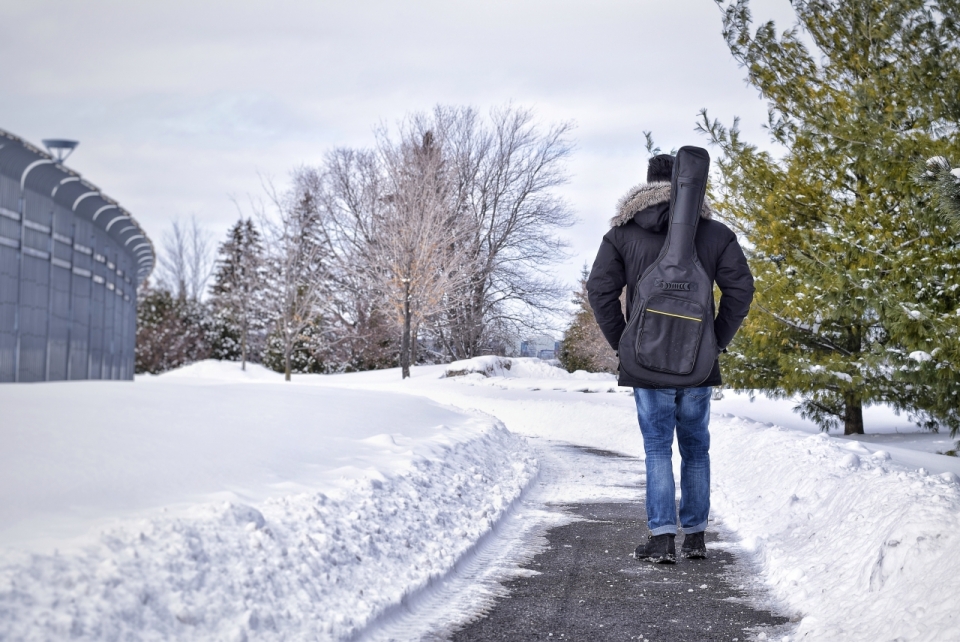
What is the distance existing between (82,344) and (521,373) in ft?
69.1

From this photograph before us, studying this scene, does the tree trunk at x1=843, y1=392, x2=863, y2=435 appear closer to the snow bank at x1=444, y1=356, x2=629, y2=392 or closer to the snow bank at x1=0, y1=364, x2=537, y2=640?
the snow bank at x1=0, y1=364, x2=537, y2=640

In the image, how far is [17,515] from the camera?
3.74 metres

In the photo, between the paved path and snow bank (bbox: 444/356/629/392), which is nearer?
the paved path

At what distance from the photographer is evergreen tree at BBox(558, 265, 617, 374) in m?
44.4

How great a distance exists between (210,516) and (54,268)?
10.5 m

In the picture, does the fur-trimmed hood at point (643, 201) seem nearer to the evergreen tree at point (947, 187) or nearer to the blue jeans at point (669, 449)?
the blue jeans at point (669, 449)

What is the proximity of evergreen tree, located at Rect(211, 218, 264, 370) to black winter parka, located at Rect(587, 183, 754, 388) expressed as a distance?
134ft

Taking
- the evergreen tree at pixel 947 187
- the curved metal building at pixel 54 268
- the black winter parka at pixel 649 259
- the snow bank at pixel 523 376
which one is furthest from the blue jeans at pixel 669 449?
the snow bank at pixel 523 376

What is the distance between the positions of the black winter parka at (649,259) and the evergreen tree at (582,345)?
39092mm

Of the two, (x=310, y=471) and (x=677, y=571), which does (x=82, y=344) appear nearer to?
(x=310, y=471)

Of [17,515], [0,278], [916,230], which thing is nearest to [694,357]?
[17,515]

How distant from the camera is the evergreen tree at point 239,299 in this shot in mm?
47219

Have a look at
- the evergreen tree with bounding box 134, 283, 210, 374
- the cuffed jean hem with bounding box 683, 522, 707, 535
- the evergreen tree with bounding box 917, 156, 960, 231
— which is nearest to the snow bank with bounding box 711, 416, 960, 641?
the cuffed jean hem with bounding box 683, 522, 707, 535

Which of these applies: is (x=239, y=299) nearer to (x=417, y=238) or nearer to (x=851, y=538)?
(x=417, y=238)
